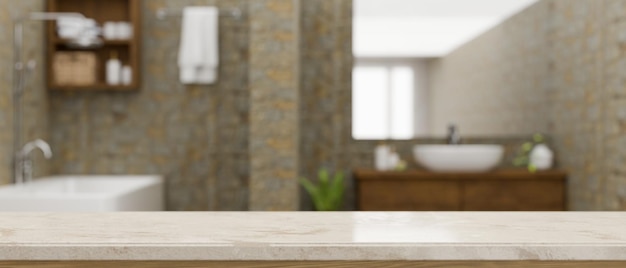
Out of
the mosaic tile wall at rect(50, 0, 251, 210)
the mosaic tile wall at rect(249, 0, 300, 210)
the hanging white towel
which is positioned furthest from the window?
the hanging white towel

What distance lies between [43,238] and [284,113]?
2.86 m

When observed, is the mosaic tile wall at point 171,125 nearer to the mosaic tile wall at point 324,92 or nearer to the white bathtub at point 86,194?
the white bathtub at point 86,194

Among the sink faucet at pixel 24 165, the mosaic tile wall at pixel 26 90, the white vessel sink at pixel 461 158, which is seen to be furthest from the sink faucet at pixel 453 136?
the mosaic tile wall at pixel 26 90

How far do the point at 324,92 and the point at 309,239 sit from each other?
3303mm

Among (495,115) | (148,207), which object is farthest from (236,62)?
(495,115)

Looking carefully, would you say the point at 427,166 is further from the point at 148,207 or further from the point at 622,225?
the point at 622,225

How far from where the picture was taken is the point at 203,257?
1.19 m

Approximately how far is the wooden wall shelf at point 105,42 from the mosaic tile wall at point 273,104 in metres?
0.82

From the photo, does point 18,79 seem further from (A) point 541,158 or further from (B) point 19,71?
(A) point 541,158

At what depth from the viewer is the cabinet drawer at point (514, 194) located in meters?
4.06

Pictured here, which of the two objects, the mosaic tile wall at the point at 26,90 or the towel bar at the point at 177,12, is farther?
the towel bar at the point at 177,12

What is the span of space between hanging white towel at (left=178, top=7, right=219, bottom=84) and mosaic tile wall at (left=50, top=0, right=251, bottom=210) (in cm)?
16

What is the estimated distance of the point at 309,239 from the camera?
48.6 inches

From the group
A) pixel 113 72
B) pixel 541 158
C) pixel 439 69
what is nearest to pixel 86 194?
pixel 113 72
